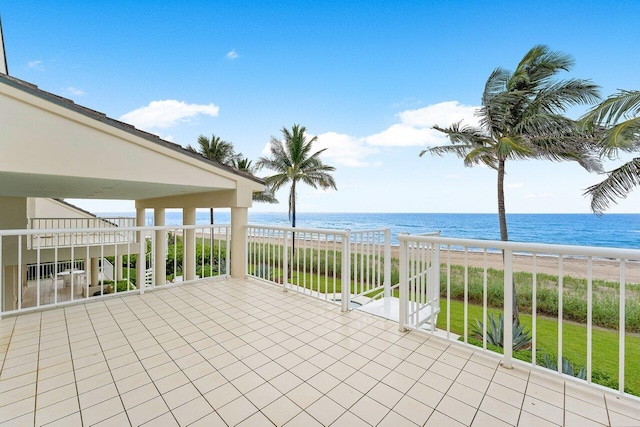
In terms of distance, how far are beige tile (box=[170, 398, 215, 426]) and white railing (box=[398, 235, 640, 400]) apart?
2088mm

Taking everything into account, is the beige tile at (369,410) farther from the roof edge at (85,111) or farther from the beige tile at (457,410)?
the roof edge at (85,111)

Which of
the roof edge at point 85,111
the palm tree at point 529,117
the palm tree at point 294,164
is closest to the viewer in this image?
the roof edge at point 85,111

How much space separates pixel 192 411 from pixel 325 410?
2.87 ft

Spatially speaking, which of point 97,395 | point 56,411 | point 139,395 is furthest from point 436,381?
point 56,411

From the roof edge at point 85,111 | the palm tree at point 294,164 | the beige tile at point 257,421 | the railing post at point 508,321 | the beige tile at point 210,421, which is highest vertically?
the palm tree at point 294,164

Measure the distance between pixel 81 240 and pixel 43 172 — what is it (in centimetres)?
840

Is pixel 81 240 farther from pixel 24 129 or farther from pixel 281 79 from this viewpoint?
pixel 281 79

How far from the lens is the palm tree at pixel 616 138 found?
4.98m

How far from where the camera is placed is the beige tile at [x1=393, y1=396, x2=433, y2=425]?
1.71 meters

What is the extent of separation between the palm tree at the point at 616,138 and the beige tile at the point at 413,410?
6311mm

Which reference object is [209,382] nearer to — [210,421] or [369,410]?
[210,421]

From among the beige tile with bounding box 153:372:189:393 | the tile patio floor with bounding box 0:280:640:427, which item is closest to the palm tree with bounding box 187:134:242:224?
the tile patio floor with bounding box 0:280:640:427

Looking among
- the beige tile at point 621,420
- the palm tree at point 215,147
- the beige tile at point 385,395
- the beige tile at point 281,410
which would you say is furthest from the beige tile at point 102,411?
the palm tree at point 215,147

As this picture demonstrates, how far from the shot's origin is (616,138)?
16.3 feet
